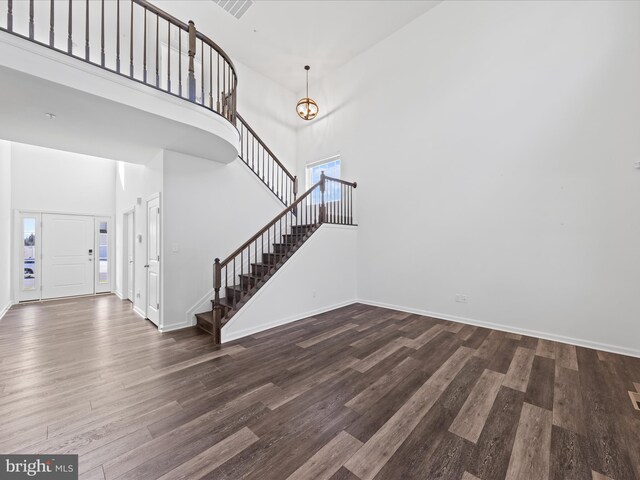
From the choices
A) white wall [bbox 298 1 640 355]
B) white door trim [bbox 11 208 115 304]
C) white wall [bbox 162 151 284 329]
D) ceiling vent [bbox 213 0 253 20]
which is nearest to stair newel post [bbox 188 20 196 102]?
white wall [bbox 162 151 284 329]

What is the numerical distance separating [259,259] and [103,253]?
16.6 ft

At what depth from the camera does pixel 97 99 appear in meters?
2.62

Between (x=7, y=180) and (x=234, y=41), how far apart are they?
575 centimetres

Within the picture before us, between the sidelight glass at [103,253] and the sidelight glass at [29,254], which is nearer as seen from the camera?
the sidelight glass at [29,254]

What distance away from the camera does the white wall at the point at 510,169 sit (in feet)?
10.5

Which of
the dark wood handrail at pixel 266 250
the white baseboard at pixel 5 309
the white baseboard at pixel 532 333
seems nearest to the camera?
the white baseboard at pixel 532 333

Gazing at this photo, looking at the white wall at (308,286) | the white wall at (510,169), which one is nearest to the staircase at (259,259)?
the white wall at (308,286)

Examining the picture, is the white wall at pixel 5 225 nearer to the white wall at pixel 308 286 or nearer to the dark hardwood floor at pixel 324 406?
the dark hardwood floor at pixel 324 406

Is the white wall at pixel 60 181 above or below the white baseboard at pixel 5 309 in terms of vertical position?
above

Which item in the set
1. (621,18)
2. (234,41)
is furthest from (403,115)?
(234,41)

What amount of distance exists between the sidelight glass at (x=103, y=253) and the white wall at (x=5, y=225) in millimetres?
1621

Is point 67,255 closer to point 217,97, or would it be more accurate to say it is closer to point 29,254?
point 29,254

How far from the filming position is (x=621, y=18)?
125 inches

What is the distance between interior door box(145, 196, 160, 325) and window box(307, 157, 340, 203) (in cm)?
322
